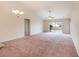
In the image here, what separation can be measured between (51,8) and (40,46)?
1.04 metres

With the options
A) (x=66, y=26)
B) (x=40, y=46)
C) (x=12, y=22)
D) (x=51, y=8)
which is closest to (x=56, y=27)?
(x=66, y=26)

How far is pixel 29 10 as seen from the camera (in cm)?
282

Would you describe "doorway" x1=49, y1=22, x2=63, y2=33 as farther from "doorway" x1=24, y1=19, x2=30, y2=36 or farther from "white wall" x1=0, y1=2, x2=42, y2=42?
"doorway" x1=24, y1=19, x2=30, y2=36

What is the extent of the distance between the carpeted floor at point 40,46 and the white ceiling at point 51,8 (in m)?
0.58

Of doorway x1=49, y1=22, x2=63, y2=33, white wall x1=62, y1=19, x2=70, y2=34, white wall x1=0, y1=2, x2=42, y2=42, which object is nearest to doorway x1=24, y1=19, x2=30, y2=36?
white wall x1=0, y1=2, x2=42, y2=42

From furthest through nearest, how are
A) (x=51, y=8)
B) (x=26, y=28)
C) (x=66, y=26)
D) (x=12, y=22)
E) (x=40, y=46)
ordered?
(x=66, y=26) < (x=26, y=28) < (x=12, y=22) < (x=40, y=46) < (x=51, y=8)

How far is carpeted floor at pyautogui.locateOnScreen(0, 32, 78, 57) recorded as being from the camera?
2.64 metres

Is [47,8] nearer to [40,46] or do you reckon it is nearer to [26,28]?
[26,28]

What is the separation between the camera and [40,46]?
2836 millimetres

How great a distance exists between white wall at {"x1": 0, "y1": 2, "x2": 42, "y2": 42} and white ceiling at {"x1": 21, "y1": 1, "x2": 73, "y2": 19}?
6.4 inches

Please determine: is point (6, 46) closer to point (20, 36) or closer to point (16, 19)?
point (20, 36)

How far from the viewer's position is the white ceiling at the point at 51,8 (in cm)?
251

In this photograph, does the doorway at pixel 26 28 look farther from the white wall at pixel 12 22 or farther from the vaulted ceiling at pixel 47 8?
the vaulted ceiling at pixel 47 8

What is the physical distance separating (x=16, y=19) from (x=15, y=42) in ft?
2.05
